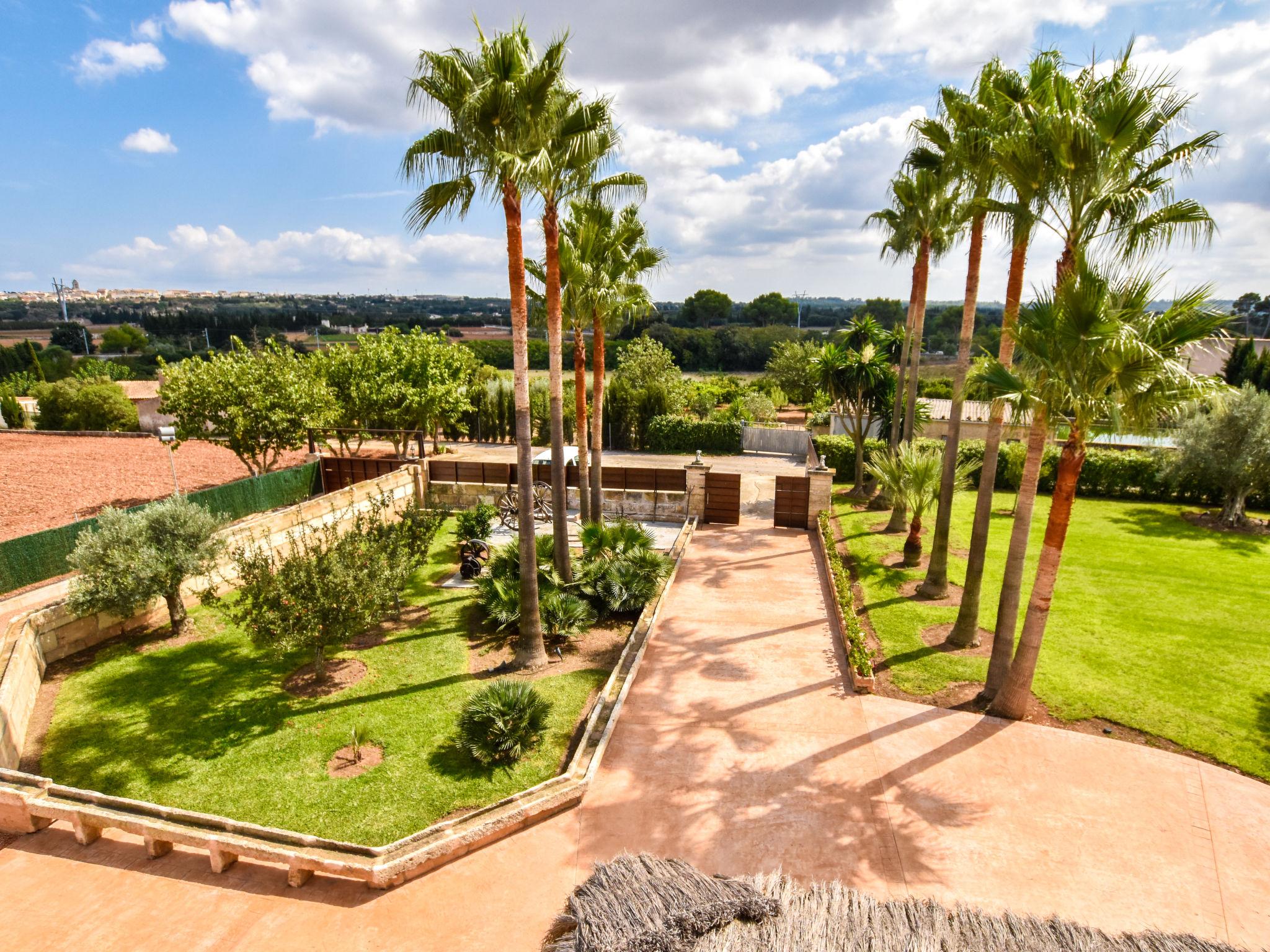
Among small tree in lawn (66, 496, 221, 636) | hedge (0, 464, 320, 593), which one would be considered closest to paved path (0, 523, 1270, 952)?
small tree in lawn (66, 496, 221, 636)

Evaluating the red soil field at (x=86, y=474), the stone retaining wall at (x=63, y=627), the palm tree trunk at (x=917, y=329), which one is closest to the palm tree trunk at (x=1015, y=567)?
the palm tree trunk at (x=917, y=329)

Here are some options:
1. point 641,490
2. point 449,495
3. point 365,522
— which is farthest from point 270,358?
point 641,490

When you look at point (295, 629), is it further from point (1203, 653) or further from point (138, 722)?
point (1203, 653)

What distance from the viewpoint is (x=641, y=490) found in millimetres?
21625

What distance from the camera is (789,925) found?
584 cm

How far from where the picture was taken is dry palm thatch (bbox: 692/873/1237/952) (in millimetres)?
5637

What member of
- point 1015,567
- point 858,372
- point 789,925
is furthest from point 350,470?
point 789,925

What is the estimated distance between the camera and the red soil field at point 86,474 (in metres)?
21.9

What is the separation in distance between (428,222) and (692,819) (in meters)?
9.78

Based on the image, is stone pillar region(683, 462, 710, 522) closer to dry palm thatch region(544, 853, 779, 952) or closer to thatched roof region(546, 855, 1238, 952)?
dry palm thatch region(544, 853, 779, 952)

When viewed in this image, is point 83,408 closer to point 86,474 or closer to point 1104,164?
point 86,474

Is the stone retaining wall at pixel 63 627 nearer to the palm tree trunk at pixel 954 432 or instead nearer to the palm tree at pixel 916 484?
the palm tree trunk at pixel 954 432

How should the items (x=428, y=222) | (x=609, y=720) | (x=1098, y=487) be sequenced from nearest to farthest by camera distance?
(x=609, y=720), (x=428, y=222), (x=1098, y=487)

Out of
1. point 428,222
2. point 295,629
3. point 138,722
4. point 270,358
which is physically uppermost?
point 428,222
